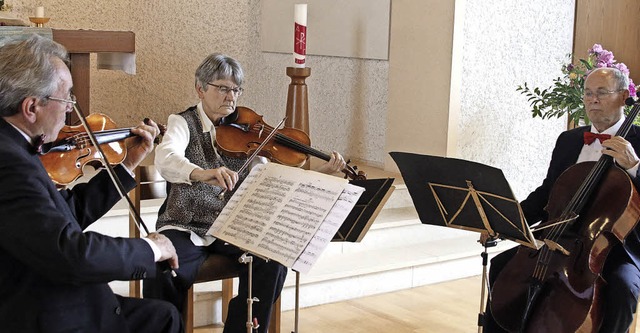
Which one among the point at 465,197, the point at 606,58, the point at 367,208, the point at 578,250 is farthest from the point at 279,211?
the point at 606,58

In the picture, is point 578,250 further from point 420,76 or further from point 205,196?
point 420,76

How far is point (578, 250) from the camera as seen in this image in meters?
2.82

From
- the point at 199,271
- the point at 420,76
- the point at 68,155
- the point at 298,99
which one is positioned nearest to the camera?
the point at 68,155

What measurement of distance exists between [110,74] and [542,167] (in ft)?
10.8

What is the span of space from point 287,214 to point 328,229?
0.51ft

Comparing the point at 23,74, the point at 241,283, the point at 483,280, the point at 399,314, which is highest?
the point at 23,74

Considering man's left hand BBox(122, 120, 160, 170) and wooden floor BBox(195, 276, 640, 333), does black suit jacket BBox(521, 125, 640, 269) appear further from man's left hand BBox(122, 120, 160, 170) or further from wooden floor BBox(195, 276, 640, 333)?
man's left hand BBox(122, 120, 160, 170)

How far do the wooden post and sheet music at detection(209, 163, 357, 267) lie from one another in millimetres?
2308

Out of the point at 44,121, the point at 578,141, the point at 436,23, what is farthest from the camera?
the point at 436,23

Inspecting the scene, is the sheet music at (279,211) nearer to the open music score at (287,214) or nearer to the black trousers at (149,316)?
the open music score at (287,214)

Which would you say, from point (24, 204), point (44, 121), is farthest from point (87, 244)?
point (44, 121)

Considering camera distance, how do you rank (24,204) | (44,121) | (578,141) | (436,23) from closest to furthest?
(24,204), (44,121), (578,141), (436,23)

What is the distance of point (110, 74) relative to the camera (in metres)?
6.67

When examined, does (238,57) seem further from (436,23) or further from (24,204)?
(24,204)
